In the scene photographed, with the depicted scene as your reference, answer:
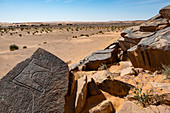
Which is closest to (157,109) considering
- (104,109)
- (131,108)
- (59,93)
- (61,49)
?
(131,108)

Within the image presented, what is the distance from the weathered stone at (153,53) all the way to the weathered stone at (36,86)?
10.7 feet

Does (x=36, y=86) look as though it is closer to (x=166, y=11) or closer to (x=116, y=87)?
(x=116, y=87)

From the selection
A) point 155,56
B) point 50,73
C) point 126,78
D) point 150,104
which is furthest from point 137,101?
point 155,56

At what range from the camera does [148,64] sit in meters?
4.95

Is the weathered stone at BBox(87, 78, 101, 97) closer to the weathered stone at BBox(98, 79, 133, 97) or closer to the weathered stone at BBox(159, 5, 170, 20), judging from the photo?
the weathered stone at BBox(98, 79, 133, 97)

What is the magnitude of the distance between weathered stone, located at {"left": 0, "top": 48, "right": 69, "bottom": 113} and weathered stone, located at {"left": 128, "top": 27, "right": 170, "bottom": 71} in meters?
3.26

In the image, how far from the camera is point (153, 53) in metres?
4.58

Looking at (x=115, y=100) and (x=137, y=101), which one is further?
(x=115, y=100)

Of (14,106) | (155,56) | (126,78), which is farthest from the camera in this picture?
(155,56)

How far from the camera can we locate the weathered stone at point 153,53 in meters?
4.22

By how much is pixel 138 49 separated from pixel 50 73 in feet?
12.3

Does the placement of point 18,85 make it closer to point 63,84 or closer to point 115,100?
point 63,84

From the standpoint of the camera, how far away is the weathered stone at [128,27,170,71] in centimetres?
422

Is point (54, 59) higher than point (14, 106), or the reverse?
point (54, 59)
